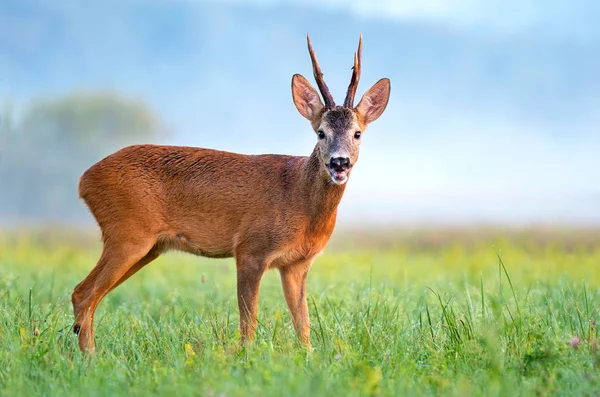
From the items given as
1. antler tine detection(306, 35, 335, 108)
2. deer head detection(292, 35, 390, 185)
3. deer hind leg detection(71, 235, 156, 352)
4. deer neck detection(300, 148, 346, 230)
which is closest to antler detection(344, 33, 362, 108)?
deer head detection(292, 35, 390, 185)

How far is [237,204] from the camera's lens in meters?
7.33

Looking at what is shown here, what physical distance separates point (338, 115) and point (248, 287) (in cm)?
163

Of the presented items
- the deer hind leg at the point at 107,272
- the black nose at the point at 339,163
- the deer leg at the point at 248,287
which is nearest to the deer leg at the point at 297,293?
the deer leg at the point at 248,287

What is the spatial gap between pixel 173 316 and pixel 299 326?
1.35 meters

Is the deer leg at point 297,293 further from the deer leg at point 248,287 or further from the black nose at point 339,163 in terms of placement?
the black nose at point 339,163

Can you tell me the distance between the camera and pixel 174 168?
7473 millimetres

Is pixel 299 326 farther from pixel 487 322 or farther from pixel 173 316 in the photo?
pixel 487 322

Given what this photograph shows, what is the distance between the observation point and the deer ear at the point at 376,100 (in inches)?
292

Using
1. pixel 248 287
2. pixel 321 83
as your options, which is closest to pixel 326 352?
pixel 248 287

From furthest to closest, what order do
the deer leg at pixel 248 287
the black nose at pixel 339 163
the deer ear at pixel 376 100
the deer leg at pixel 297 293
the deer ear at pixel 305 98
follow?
1. the deer ear at pixel 376 100
2. the deer ear at pixel 305 98
3. the deer leg at pixel 297 293
4. the deer leg at pixel 248 287
5. the black nose at pixel 339 163

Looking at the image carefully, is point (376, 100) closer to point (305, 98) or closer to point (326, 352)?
point (305, 98)

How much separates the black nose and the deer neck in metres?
0.32

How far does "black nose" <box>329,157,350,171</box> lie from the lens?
6672 millimetres

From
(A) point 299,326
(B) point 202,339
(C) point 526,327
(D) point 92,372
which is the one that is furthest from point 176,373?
(C) point 526,327
